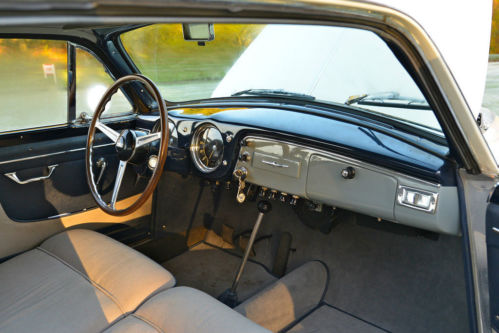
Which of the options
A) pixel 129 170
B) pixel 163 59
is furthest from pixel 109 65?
pixel 129 170

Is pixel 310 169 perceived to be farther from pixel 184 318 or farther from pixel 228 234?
pixel 228 234

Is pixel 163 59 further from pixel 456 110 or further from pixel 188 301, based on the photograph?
pixel 456 110

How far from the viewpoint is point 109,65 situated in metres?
2.77

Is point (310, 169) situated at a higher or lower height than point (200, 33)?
lower

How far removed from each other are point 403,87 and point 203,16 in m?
1.57

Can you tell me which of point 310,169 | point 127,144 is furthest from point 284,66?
point 127,144

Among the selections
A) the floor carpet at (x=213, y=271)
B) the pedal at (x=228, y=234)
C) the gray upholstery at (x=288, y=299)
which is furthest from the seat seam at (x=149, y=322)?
the pedal at (x=228, y=234)

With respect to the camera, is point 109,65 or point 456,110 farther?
point 109,65

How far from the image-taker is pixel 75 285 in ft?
5.82

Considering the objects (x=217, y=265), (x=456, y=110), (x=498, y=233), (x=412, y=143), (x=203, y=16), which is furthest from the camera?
(x=217, y=265)

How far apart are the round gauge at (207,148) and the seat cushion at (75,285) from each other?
29.7 inches

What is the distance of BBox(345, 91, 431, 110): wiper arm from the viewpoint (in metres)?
1.97

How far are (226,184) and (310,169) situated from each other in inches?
25.2

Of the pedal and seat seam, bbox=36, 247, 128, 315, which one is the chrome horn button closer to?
seat seam, bbox=36, 247, 128, 315
